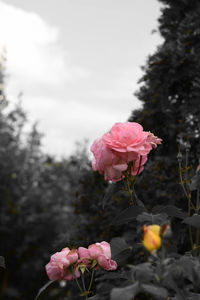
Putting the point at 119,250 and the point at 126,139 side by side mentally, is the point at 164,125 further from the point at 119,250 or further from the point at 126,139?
the point at 119,250

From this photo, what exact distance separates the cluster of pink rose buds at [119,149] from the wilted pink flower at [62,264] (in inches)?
10.4

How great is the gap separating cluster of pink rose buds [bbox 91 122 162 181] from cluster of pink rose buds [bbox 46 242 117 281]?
228 millimetres

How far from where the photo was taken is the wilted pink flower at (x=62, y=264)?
3.64 ft

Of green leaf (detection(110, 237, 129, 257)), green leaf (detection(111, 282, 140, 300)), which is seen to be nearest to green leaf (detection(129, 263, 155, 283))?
green leaf (detection(111, 282, 140, 300))

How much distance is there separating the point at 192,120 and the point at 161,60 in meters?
0.53

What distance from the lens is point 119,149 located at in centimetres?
112

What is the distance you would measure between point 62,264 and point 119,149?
380 millimetres

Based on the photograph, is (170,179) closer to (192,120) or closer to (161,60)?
(192,120)

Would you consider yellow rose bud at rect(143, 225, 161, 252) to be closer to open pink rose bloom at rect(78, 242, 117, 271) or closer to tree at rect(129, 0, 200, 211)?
open pink rose bloom at rect(78, 242, 117, 271)

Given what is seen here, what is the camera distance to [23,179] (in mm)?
9016

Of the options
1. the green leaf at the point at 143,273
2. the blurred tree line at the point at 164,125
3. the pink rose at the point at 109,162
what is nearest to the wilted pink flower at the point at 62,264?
the pink rose at the point at 109,162

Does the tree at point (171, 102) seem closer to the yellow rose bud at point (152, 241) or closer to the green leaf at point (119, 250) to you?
the green leaf at point (119, 250)

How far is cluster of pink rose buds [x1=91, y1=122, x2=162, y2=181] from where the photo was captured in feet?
3.73

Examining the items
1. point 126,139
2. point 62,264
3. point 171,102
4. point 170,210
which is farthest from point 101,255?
point 171,102
